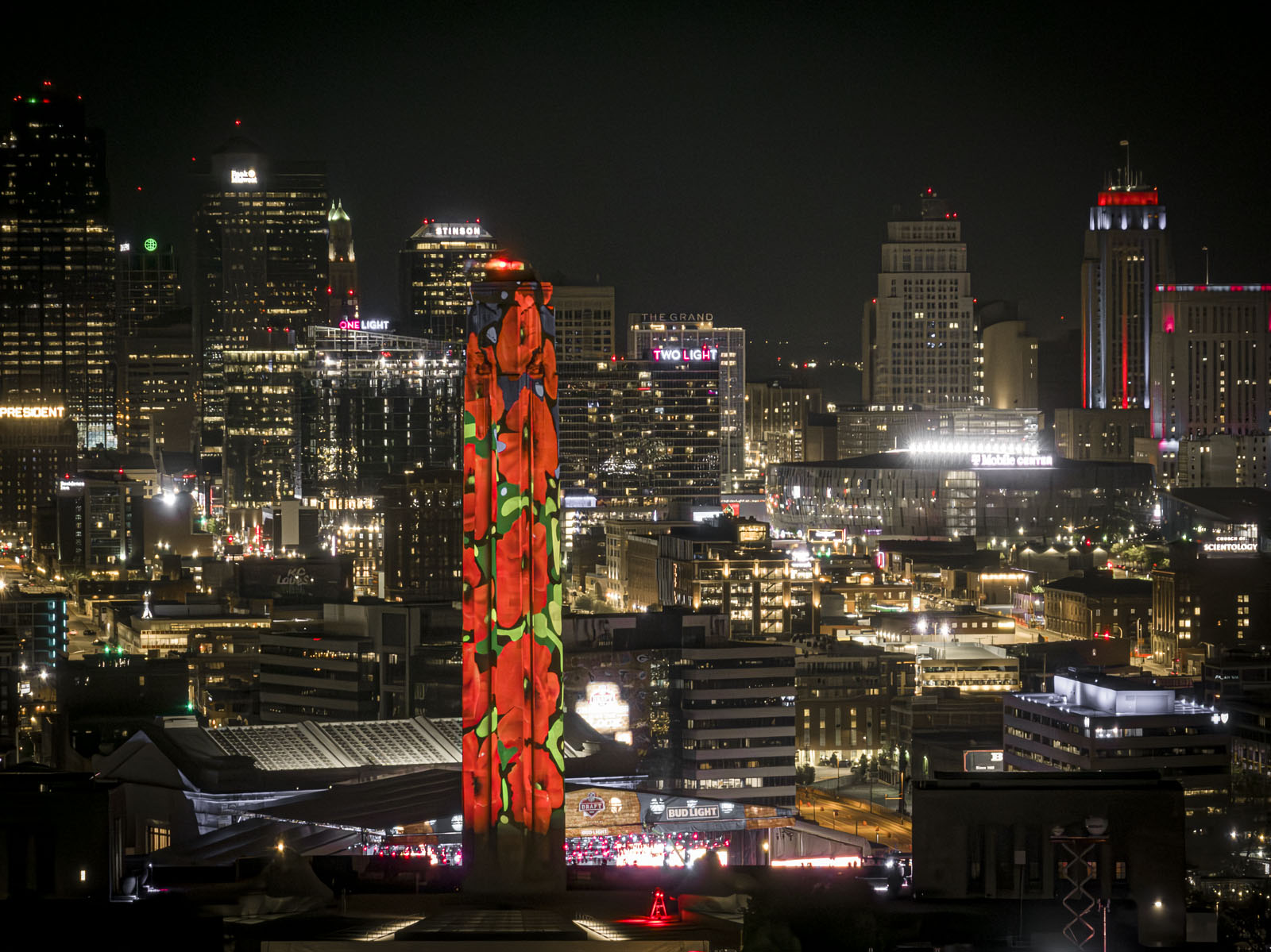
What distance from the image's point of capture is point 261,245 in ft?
335

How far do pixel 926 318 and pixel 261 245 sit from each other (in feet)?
109

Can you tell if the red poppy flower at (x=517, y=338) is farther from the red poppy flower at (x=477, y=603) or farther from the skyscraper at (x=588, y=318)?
the skyscraper at (x=588, y=318)

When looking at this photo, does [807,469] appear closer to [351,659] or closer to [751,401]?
[751,401]

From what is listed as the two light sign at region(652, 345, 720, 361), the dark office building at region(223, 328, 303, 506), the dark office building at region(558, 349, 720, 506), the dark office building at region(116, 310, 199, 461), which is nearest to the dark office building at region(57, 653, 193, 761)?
the dark office building at region(558, 349, 720, 506)

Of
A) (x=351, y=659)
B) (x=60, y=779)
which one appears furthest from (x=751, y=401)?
(x=60, y=779)

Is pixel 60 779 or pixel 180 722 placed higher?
pixel 60 779

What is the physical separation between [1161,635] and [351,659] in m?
24.0

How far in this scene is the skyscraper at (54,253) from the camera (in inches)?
3979

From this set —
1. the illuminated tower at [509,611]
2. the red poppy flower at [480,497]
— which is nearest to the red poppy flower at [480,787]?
the illuminated tower at [509,611]

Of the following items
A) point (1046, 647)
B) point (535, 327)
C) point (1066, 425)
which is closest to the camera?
point (535, 327)

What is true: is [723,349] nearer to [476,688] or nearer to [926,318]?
[926,318]

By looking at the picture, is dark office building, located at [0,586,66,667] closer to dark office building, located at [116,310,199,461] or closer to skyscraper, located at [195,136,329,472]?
skyscraper, located at [195,136,329,472]

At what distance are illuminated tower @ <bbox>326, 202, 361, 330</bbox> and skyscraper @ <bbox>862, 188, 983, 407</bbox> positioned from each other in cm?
2636

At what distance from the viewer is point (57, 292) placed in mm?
102750
